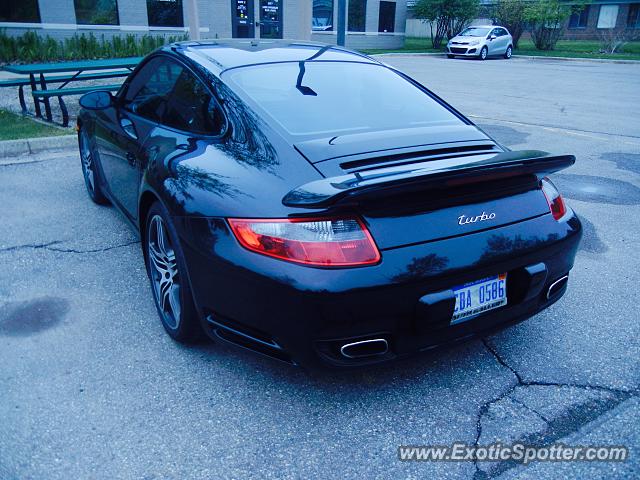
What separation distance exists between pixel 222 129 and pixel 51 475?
5.59 feet

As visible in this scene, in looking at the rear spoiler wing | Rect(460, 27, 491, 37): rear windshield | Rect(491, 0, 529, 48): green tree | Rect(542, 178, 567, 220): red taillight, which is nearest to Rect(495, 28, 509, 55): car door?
Rect(460, 27, 491, 37): rear windshield

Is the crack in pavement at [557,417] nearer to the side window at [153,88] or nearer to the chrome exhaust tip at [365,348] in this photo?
the chrome exhaust tip at [365,348]

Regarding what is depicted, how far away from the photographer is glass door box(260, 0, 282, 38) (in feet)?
74.2

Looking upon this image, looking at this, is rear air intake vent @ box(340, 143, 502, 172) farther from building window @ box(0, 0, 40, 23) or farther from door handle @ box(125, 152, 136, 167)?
building window @ box(0, 0, 40, 23)

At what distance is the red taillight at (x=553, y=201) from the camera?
2703mm

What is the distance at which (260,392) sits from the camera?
2602 millimetres

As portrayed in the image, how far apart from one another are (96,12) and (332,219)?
20.0 metres

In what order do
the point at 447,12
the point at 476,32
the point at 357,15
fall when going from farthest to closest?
the point at 447,12 < the point at 357,15 < the point at 476,32

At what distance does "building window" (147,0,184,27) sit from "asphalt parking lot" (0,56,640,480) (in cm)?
1844

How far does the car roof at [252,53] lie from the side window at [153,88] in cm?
12

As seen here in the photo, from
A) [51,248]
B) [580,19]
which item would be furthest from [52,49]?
[580,19]

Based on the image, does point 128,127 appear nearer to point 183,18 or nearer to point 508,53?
point 183,18

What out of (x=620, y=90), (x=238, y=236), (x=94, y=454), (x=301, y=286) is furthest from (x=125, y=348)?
(x=620, y=90)

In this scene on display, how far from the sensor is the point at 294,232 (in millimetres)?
2141
